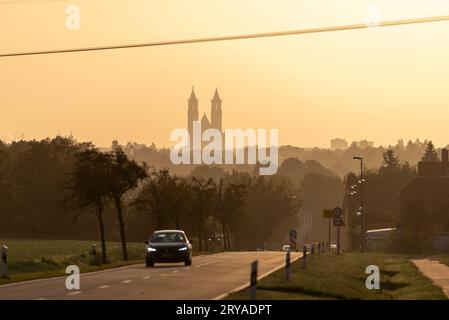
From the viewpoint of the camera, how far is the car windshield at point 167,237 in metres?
51.0

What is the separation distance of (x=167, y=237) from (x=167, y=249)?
1.32 m

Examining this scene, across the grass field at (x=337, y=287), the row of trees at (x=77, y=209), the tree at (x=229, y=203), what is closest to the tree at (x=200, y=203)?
the row of trees at (x=77, y=209)

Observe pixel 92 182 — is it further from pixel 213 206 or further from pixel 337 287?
pixel 213 206

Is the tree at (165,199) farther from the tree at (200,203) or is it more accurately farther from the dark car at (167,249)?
the dark car at (167,249)

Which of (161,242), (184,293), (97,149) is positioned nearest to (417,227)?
(97,149)

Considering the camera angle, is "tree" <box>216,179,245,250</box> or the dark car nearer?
the dark car

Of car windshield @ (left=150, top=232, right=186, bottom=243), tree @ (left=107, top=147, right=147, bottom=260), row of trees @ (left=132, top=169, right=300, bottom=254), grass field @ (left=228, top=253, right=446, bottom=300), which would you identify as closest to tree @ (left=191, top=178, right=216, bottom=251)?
row of trees @ (left=132, top=169, right=300, bottom=254)

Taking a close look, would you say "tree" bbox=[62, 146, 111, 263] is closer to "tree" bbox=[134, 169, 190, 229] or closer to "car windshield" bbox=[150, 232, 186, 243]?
"tree" bbox=[134, 169, 190, 229]

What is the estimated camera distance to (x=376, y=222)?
18675 centimetres

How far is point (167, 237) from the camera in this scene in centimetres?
5131

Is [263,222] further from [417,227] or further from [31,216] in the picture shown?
[417,227]

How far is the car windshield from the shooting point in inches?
2006

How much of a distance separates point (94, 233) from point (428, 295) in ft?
448
